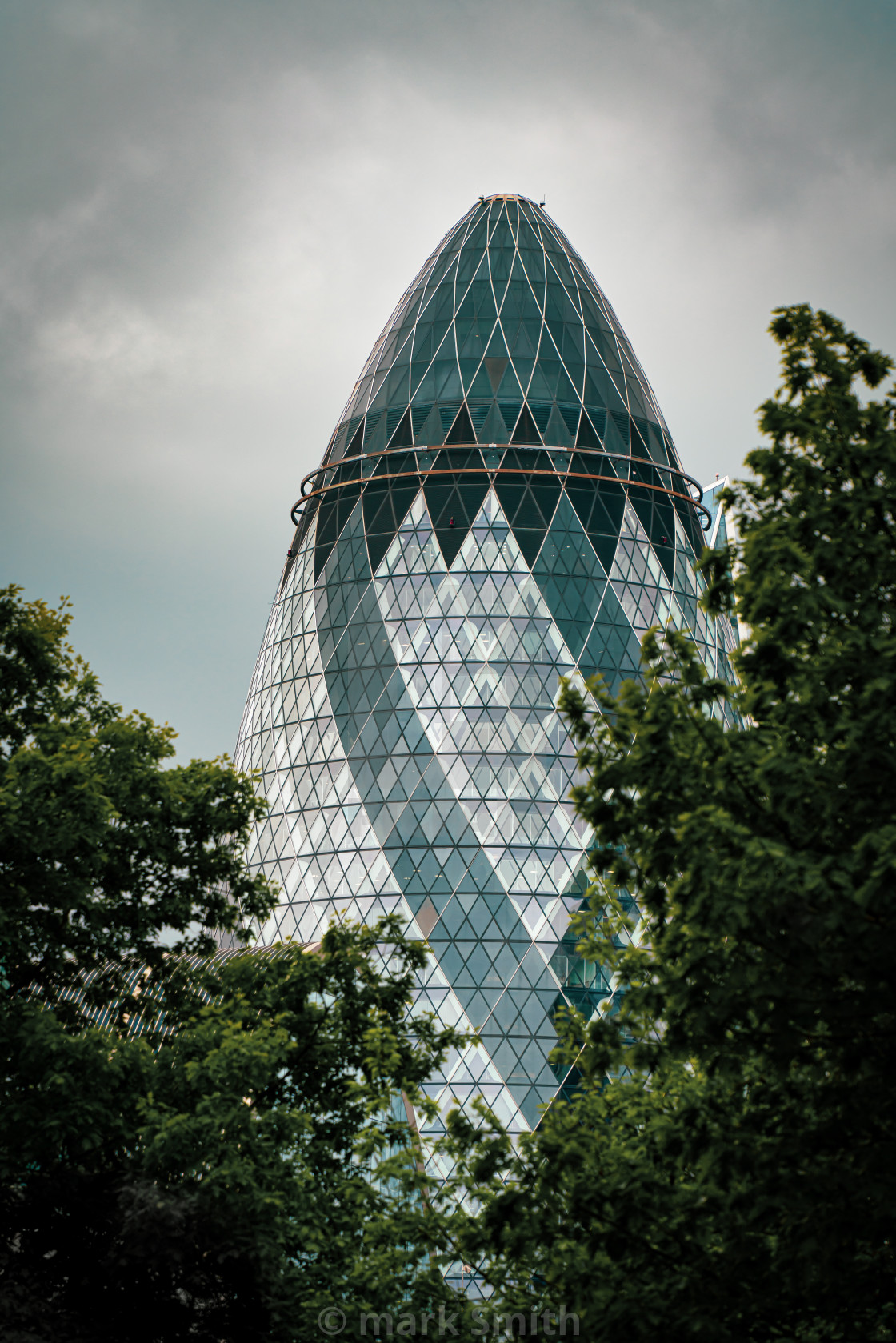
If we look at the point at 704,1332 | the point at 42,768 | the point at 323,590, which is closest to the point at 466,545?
the point at 323,590

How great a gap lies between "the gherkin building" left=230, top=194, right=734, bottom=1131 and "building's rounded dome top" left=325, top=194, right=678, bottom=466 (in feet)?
0.35

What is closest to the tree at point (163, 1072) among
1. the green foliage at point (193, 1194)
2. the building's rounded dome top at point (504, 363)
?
the green foliage at point (193, 1194)

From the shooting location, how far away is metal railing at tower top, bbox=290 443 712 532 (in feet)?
152

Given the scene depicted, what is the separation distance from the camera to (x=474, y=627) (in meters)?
45.1

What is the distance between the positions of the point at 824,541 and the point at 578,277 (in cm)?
4498

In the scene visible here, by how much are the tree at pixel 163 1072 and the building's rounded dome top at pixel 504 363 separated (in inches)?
1185

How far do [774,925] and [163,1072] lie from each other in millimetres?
11216

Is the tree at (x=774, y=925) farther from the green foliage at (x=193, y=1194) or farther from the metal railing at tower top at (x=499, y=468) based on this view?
the metal railing at tower top at (x=499, y=468)

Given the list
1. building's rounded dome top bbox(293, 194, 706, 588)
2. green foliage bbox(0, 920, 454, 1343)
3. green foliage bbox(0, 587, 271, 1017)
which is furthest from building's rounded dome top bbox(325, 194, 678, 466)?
green foliage bbox(0, 920, 454, 1343)

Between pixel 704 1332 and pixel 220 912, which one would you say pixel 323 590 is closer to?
pixel 220 912

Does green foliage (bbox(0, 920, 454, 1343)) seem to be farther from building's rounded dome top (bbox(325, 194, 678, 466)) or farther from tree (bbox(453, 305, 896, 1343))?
building's rounded dome top (bbox(325, 194, 678, 466))

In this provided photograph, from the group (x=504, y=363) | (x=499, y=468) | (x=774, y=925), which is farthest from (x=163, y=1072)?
(x=504, y=363)

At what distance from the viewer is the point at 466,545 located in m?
45.8

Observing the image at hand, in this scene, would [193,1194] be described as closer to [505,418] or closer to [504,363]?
[505,418]
